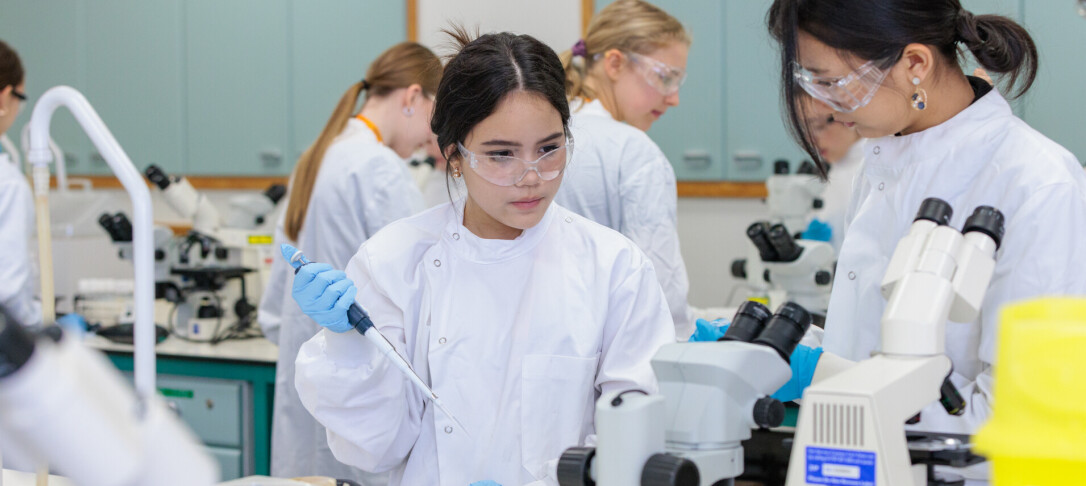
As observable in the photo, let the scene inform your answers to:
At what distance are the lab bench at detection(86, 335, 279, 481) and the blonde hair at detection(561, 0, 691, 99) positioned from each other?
1.24 metres

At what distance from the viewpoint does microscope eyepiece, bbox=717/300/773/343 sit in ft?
3.07

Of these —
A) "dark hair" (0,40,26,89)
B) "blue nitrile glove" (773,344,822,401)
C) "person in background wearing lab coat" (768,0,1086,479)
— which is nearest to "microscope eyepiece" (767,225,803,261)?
"person in background wearing lab coat" (768,0,1086,479)

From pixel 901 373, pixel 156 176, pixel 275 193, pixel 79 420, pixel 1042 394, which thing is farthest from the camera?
pixel 275 193

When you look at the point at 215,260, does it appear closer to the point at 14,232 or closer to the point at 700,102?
the point at 14,232

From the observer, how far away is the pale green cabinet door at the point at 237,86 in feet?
15.1

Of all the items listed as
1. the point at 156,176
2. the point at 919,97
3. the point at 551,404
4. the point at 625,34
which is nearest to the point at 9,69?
Result: the point at 156,176

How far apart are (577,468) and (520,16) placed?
11.4 ft

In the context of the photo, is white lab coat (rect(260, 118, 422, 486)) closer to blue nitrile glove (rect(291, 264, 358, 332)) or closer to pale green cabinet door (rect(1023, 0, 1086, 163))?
blue nitrile glove (rect(291, 264, 358, 332))

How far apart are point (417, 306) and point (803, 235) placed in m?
1.98

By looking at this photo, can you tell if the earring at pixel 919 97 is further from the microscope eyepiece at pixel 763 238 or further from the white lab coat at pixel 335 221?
the white lab coat at pixel 335 221

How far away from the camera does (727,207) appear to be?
3.98 m

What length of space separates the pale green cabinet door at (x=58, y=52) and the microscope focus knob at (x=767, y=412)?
4807 millimetres

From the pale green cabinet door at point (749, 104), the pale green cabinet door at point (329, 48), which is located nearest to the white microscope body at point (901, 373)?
the pale green cabinet door at point (749, 104)

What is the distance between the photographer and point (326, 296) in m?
1.22
